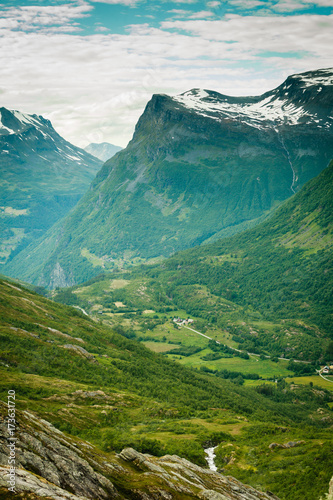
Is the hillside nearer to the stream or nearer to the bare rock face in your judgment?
the bare rock face

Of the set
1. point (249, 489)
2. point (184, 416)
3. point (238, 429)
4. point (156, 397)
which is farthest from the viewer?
point (156, 397)

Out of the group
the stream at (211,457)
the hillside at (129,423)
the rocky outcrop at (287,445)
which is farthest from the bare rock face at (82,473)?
the rocky outcrop at (287,445)

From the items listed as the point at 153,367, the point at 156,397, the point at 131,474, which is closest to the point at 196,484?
the point at 131,474

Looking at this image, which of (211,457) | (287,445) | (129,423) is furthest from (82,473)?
(287,445)

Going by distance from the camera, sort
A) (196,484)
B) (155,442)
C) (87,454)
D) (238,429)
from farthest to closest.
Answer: (238,429)
(155,442)
(196,484)
(87,454)

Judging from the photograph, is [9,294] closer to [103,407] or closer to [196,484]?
[103,407]
